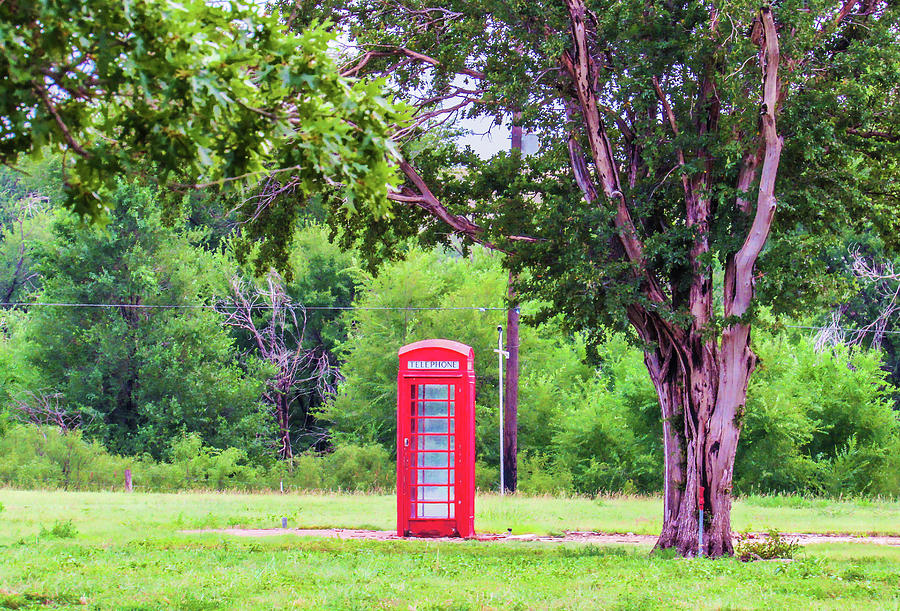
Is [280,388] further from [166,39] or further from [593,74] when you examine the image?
[166,39]

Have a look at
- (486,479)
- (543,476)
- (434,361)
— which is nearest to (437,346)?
(434,361)

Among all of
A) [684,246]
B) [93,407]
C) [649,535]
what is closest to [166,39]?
[684,246]

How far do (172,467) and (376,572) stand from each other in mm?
27135

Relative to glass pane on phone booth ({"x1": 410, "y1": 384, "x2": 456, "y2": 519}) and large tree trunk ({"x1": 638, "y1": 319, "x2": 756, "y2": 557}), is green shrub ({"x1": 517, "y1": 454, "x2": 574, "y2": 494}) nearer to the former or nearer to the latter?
glass pane on phone booth ({"x1": 410, "y1": 384, "x2": 456, "y2": 519})

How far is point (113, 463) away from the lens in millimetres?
34000

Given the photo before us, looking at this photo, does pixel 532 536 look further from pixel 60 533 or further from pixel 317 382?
pixel 317 382

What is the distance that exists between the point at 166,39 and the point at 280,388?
→ 120 feet

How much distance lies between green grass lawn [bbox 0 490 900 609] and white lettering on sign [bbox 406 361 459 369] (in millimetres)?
2484

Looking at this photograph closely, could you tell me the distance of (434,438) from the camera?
48.1 feet

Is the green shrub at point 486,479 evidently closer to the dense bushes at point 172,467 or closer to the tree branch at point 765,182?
the dense bushes at point 172,467

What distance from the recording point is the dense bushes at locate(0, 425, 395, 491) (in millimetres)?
33156

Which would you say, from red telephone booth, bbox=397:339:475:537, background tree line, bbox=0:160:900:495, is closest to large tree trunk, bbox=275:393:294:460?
background tree line, bbox=0:160:900:495

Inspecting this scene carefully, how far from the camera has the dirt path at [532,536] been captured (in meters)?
15.1

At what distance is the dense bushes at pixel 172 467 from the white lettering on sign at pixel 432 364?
18.5 m
